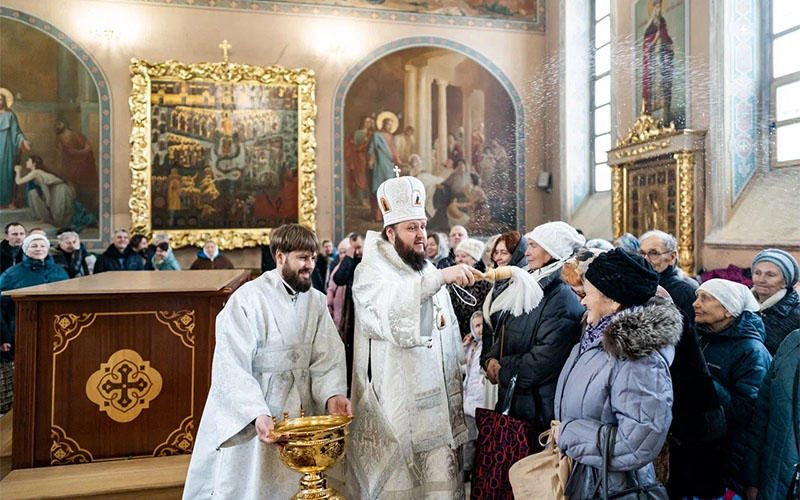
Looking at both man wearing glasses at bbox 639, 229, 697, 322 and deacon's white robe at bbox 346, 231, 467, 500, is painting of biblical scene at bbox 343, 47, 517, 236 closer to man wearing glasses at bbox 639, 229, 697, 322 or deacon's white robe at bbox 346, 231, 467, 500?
man wearing glasses at bbox 639, 229, 697, 322

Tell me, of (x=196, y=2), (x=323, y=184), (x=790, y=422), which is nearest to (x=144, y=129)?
(x=196, y=2)

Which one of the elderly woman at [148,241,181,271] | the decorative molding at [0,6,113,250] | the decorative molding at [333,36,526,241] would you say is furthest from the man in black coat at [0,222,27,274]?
the decorative molding at [333,36,526,241]

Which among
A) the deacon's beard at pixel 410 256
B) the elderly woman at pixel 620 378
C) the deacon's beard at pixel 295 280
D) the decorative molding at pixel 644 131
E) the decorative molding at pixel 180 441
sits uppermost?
the decorative molding at pixel 644 131

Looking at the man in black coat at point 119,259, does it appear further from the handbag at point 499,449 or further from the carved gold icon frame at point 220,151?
the handbag at point 499,449

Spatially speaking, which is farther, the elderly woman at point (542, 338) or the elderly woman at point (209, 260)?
the elderly woman at point (209, 260)

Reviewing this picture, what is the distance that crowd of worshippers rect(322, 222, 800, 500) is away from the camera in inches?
84.0

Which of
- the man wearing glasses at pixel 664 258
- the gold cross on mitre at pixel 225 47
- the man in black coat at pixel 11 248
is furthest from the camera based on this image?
the gold cross on mitre at pixel 225 47

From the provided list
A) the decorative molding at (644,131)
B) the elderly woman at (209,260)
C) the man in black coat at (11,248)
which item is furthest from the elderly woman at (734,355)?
the elderly woman at (209,260)

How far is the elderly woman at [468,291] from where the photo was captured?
4344 mm

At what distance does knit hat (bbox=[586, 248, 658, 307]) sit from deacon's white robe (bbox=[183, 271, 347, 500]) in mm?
1342

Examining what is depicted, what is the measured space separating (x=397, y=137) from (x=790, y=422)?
1002 cm

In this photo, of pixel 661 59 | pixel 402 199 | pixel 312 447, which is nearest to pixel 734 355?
pixel 402 199

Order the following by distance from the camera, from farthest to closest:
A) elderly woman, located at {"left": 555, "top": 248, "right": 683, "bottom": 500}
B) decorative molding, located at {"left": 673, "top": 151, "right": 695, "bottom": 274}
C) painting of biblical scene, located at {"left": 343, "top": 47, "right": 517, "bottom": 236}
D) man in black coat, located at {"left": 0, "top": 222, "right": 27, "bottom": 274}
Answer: painting of biblical scene, located at {"left": 343, "top": 47, "right": 517, "bottom": 236}, decorative molding, located at {"left": 673, "top": 151, "right": 695, "bottom": 274}, man in black coat, located at {"left": 0, "top": 222, "right": 27, "bottom": 274}, elderly woman, located at {"left": 555, "top": 248, "right": 683, "bottom": 500}

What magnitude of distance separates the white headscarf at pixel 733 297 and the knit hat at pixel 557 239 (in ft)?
2.16
